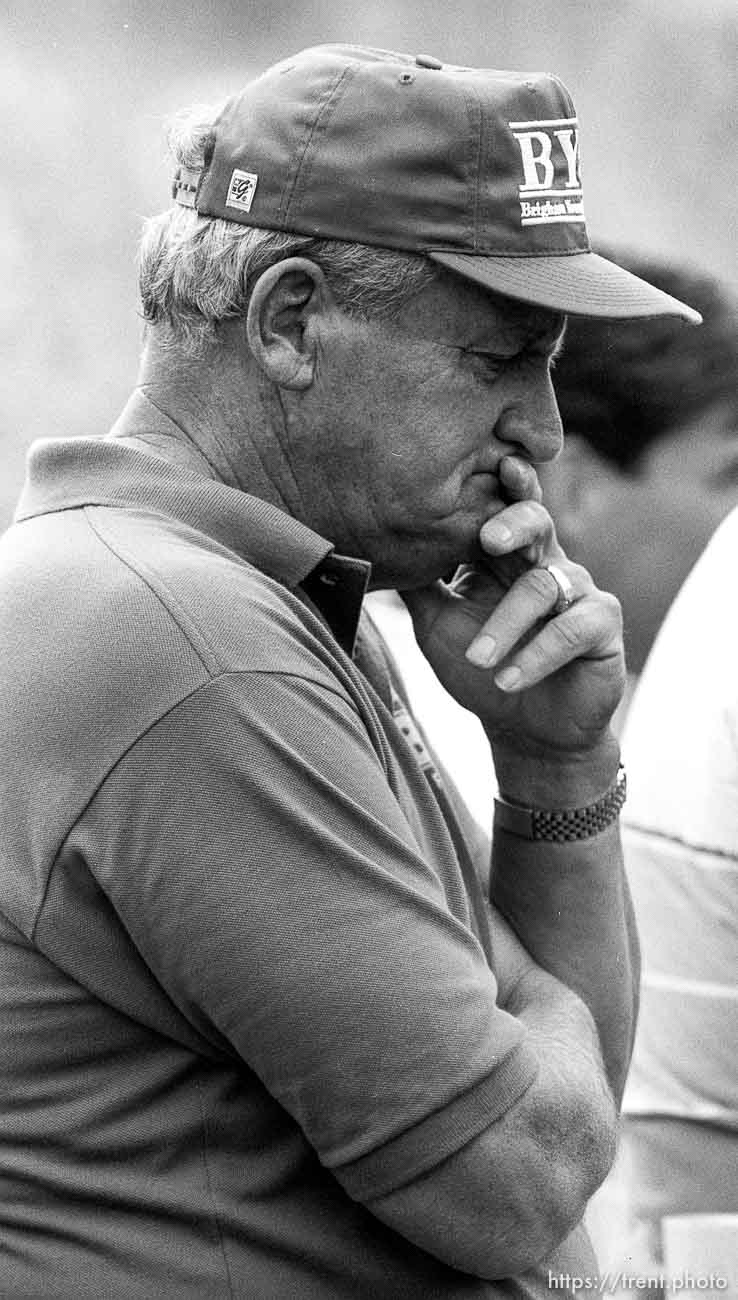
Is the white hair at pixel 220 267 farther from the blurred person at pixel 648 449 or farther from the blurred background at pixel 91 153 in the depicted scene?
the blurred person at pixel 648 449

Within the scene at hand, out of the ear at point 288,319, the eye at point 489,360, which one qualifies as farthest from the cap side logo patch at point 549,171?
the ear at point 288,319

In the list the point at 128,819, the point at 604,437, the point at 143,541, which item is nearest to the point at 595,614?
the point at 143,541

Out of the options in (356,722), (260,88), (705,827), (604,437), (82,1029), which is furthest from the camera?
(604,437)

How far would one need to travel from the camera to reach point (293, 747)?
1379 millimetres

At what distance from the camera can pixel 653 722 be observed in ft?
9.29

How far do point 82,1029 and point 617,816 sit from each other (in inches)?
A: 37.0

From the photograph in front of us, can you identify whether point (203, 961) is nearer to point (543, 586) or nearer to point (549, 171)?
point (543, 586)

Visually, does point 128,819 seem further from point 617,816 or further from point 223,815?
point 617,816

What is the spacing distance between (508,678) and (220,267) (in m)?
0.63

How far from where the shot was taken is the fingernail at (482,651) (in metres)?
1.90

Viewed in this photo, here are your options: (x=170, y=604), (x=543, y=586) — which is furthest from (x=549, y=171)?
(x=170, y=604)

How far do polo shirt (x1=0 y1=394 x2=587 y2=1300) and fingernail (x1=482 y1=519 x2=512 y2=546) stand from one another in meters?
0.38

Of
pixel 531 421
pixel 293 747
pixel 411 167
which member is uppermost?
pixel 411 167

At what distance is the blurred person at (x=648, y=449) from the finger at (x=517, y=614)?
151 cm
